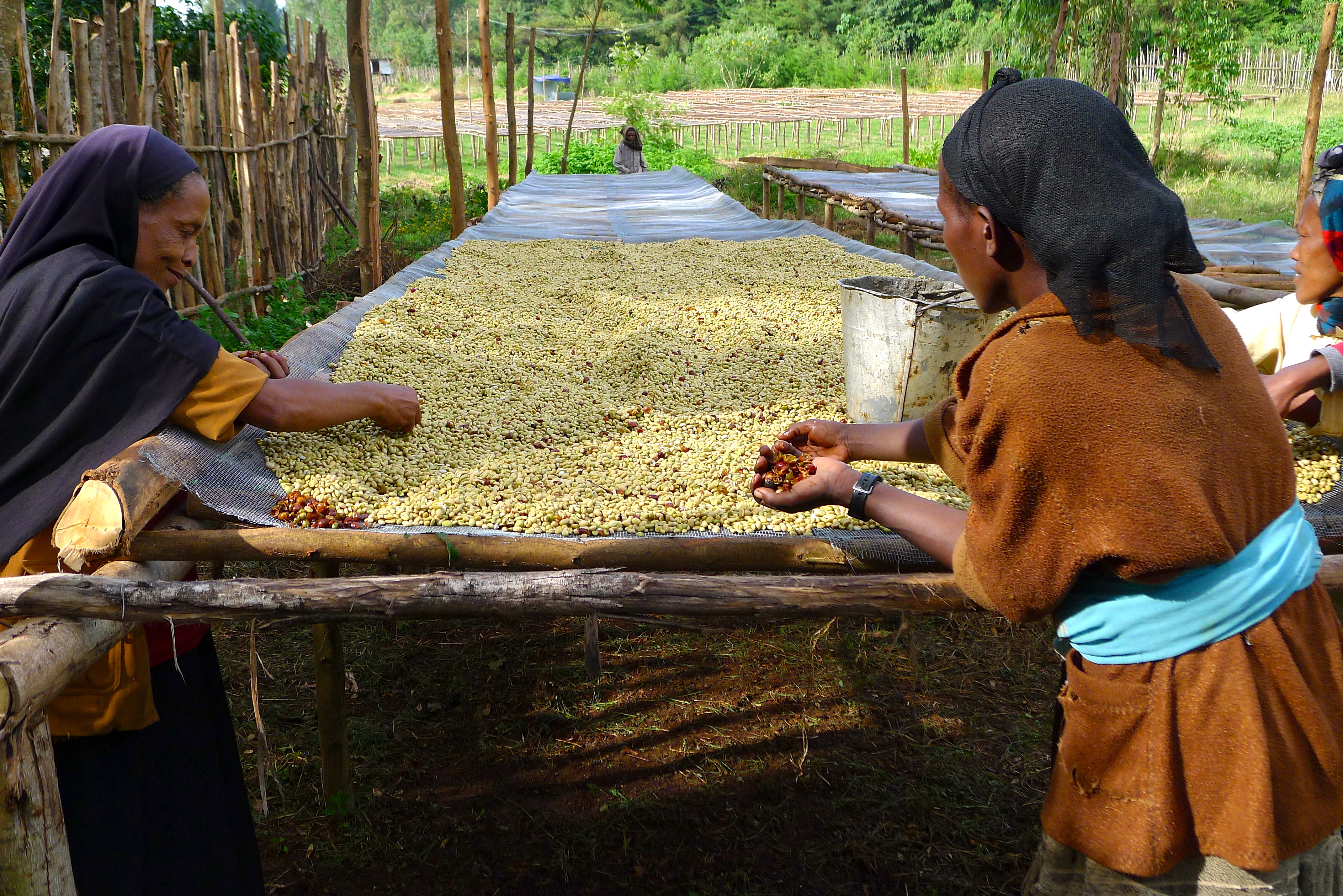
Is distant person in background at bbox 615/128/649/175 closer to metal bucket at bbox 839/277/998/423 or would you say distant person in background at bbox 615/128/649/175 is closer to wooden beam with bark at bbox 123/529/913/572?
metal bucket at bbox 839/277/998/423

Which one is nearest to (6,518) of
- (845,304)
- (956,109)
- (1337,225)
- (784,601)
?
(784,601)

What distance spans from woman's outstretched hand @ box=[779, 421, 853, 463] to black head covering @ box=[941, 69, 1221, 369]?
2.75 feet

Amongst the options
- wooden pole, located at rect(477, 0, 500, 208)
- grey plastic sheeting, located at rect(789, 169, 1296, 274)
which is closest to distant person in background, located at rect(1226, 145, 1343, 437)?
grey plastic sheeting, located at rect(789, 169, 1296, 274)

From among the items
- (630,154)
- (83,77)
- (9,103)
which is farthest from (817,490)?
(630,154)

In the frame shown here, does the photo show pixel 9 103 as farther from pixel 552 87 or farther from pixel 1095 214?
pixel 552 87

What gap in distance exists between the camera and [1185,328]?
1178 millimetres

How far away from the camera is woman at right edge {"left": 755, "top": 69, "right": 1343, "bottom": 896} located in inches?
45.4

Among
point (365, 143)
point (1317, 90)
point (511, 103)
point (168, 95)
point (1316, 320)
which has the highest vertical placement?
point (511, 103)

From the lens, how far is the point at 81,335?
179 cm

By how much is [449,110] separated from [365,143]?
79.8 inches

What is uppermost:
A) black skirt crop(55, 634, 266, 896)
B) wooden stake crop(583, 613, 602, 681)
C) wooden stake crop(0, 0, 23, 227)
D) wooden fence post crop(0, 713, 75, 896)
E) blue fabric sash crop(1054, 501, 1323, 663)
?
wooden stake crop(0, 0, 23, 227)

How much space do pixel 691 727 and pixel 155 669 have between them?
1.98 m

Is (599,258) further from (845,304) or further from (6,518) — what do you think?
(6,518)

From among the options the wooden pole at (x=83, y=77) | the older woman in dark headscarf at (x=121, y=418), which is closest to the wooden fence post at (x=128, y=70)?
the wooden pole at (x=83, y=77)
